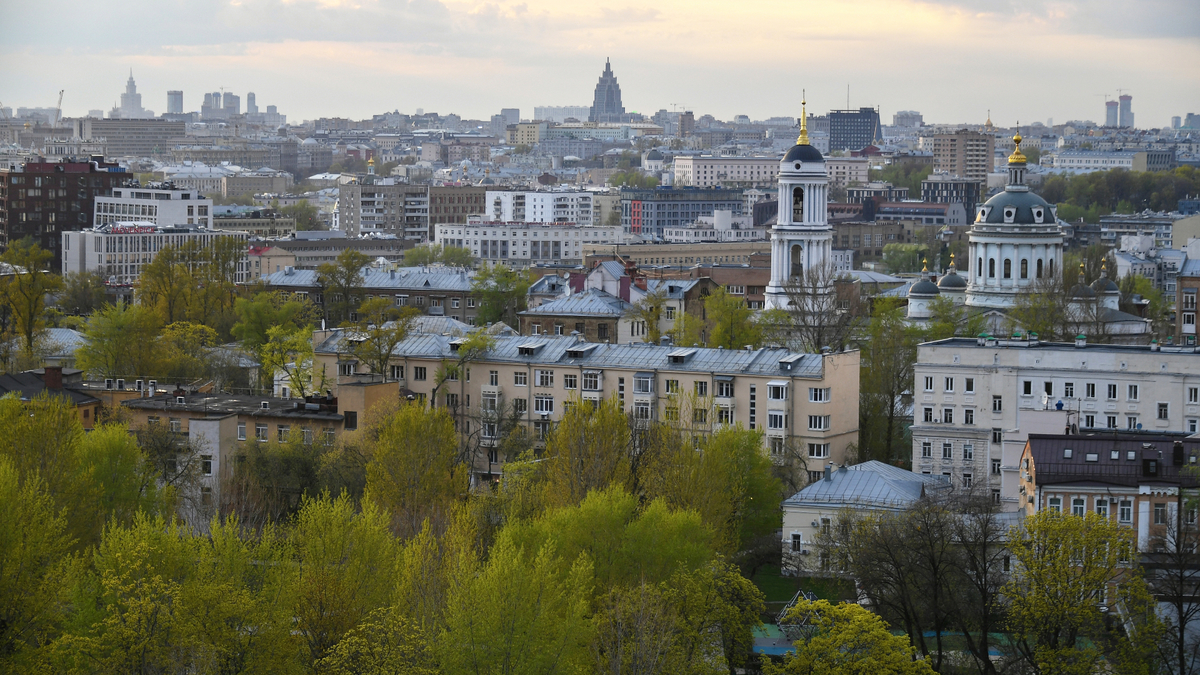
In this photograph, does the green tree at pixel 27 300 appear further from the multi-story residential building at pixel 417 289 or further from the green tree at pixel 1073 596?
the green tree at pixel 1073 596

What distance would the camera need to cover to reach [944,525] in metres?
35.5

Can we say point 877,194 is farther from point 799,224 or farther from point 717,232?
point 799,224

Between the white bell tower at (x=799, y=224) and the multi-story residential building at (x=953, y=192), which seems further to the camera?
the multi-story residential building at (x=953, y=192)

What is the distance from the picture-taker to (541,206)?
545 feet

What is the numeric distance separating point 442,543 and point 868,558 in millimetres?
7379

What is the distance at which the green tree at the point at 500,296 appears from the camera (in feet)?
257

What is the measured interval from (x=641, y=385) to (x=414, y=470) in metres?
11.7

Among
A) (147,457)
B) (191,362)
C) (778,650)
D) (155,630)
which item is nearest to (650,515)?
(778,650)

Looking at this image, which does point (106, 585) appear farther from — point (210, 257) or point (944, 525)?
point (210, 257)

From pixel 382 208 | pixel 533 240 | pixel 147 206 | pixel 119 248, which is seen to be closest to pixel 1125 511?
pixel 119 248

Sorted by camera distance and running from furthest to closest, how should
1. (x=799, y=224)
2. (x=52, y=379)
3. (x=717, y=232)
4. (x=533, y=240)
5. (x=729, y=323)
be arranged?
(x=717, y=232) < (x=533, y=240) < (x=799, y=224) < (x=729, y=323) < (x=52, y=379)

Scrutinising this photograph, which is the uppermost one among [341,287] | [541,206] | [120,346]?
[541,206]

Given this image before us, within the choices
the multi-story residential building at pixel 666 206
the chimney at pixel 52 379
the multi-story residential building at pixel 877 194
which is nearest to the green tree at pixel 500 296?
the chimney at pixel 52 379

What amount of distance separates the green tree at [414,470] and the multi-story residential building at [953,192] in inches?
5330
